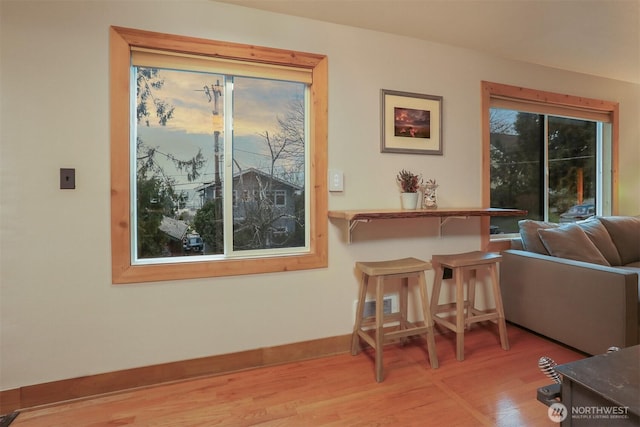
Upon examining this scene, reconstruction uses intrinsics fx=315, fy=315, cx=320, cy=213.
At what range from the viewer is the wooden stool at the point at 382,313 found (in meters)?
1.86

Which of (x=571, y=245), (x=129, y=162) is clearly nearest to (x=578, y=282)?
(x=571, y=245)

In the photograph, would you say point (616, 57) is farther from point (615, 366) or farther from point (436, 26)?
point (615, 366)

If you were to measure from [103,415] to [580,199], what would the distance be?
4333 mm

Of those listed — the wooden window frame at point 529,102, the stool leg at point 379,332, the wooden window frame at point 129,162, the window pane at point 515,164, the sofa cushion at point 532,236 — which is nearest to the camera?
the wooden window frame at point 129,162

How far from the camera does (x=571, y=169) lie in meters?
3.25

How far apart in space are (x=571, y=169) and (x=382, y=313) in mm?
2830

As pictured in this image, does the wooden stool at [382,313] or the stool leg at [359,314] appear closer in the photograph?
the wooden stool at [382,313]

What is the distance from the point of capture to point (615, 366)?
68 cm

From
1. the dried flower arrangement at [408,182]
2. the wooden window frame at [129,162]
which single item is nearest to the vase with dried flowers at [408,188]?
the dried flower arrangement at [408,182]

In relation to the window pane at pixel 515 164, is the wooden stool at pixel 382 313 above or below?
below

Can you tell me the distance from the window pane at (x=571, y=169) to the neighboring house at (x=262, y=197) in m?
2.69

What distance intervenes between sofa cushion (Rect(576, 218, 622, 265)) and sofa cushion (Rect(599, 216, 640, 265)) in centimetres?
8

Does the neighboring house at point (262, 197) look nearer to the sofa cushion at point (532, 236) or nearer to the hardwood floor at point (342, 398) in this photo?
the hardwood floor at point (342, 398)

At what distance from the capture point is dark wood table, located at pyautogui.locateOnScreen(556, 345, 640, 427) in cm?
57
